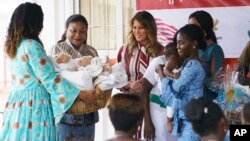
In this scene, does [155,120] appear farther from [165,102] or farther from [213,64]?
[213,64]

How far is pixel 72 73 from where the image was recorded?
4148mm

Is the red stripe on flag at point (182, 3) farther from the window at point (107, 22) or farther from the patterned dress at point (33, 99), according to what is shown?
the patterned dress at point (33, 99)

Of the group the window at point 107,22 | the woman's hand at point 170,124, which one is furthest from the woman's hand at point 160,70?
the window at point 107,22

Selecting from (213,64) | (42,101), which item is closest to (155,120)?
(213,64)

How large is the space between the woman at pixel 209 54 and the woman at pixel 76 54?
→ 3.11 ft

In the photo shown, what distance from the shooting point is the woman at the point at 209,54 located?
4598mm

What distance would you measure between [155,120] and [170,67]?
545 millimetres

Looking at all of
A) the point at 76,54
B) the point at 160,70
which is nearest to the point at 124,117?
the point at 160,70

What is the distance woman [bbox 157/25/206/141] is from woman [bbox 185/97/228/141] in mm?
824

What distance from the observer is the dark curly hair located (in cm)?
413

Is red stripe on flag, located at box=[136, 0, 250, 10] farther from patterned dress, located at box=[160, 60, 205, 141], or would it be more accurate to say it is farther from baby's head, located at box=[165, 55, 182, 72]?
patterned dress, located at box=[160, 60, 205, 141]

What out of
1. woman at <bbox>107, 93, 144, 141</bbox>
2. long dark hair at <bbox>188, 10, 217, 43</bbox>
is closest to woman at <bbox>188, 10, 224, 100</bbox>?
long dark hair at <bbox>188, 10, 217, 43</bbox>

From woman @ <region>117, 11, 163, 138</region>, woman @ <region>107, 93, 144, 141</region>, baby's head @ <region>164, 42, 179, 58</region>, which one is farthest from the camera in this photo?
woman @ <region>117, 11, 163, 138</region>

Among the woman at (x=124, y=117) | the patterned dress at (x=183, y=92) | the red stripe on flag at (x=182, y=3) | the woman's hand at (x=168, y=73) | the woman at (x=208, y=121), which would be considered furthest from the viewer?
the red stripe on flag at (x=182, y=3)
